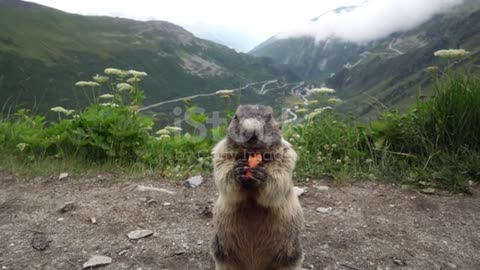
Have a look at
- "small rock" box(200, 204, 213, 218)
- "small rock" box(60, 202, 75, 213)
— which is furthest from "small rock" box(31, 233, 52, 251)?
"small rock" box(200, 204, 213, 218)

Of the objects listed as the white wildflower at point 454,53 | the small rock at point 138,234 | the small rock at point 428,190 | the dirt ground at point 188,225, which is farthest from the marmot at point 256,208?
the white wildflower at point 454,53

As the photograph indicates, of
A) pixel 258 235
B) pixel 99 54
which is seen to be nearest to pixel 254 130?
pixel 258 235

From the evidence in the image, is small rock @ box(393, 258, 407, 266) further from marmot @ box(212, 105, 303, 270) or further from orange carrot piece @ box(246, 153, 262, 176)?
orange carrot piece @ box(246, 153, 262, 176)

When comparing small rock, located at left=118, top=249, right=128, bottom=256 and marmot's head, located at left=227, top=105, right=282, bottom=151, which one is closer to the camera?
marmot's head, located at left=227, top=105, right=282, bottom=151

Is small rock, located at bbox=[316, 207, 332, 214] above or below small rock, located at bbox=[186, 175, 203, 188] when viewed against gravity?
below

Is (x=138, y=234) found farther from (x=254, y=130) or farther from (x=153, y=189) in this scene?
(x=254, y=130)

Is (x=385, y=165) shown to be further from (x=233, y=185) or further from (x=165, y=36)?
(x=165, y=36)
